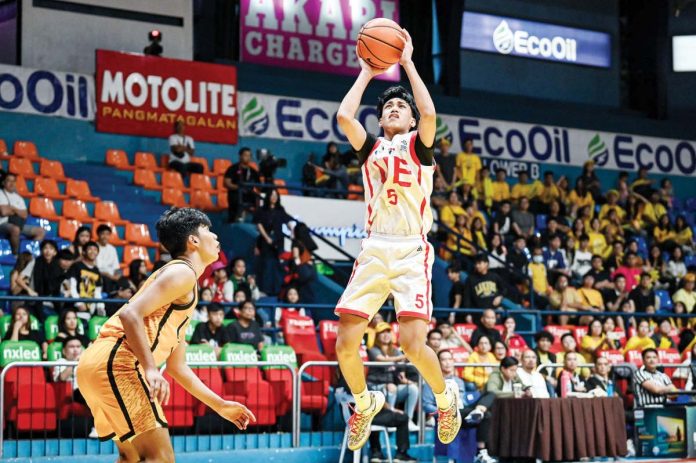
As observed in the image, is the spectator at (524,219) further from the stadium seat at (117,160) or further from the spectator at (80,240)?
the spectator at (80,240)

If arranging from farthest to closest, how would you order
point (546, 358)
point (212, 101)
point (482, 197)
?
point (482, 197) < point (212, 101) < point (546, 358)

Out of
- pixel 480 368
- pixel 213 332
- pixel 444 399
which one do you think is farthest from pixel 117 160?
pixel 444 399

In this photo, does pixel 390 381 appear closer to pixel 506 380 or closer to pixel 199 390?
pixel 506 380

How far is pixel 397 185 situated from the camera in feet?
23.5

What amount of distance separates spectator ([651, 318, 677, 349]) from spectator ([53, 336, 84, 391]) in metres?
8.49

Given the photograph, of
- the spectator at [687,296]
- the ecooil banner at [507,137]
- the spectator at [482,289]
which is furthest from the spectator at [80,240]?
the spectator at [687,296]

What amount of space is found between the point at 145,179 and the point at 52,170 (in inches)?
60.9

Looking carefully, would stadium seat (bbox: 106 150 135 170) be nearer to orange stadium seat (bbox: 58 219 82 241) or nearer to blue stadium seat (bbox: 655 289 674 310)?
orange stadium seat (bbox: 58 219 82 241)

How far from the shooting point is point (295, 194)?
65.5 ft

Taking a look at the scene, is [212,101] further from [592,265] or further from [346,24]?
[592,265]

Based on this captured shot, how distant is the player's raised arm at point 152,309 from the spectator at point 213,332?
6.95 m

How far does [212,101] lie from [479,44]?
7.36 meters

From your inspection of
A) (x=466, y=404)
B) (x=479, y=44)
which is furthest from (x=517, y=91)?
(x=466, y=404)

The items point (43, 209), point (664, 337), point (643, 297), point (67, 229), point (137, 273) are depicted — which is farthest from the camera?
point (643, 297)
